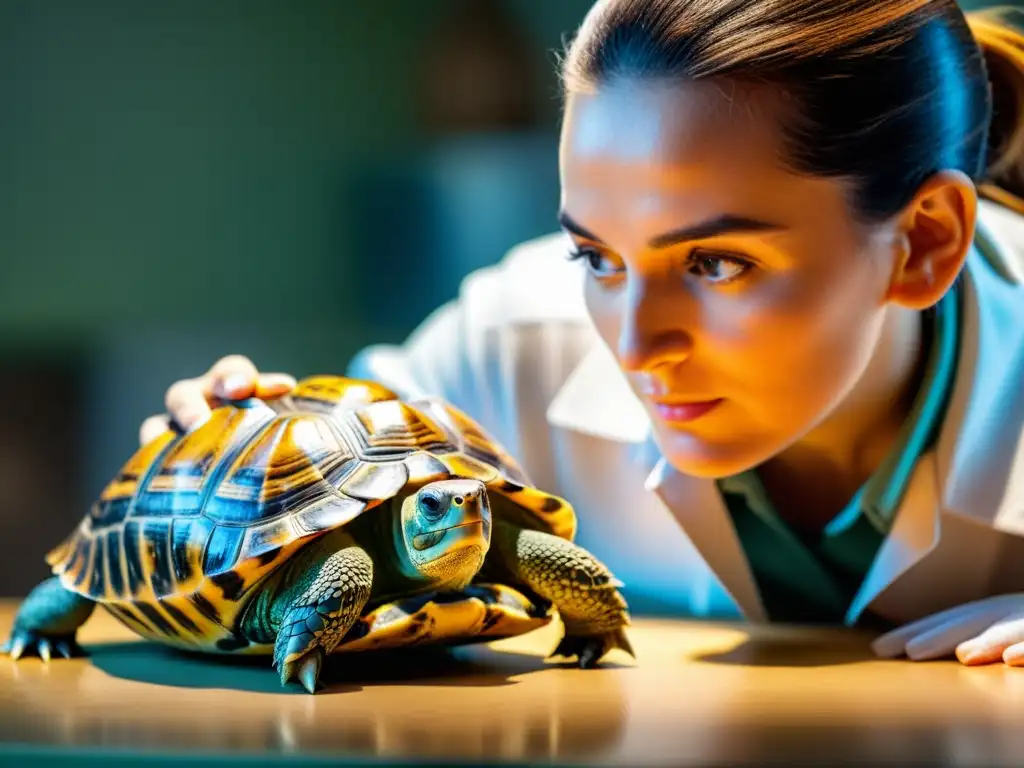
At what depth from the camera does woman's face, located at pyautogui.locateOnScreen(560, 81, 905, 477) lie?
0.78 meters

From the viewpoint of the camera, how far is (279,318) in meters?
1.77

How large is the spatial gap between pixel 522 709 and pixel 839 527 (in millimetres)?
452

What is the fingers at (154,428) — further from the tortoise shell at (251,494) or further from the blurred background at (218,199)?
the blurred background at (218,199)

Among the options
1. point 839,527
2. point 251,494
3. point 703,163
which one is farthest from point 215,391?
point 839,527

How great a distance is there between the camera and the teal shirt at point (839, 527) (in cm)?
97

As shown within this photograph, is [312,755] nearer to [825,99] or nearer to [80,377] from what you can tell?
[825,99]

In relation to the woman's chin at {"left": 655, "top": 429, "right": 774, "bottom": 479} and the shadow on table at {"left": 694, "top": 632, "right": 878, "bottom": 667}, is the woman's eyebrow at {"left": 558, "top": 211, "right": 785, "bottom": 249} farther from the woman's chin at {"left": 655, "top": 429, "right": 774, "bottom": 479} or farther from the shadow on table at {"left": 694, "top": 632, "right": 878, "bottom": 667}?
the shadow on table at {"left": 694, "top": 632, "right": 878, "bottom": 667}

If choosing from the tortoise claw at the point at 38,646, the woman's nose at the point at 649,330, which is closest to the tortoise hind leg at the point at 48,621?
the tortoise claw at the point at 38,646

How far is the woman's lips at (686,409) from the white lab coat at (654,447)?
17 centimetres

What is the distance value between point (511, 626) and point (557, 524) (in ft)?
0.27

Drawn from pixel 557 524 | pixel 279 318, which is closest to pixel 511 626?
pixel 557 524

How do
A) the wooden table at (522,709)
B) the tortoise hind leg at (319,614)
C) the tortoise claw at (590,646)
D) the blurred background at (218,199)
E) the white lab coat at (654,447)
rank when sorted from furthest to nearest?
the blurred background at (218,199) → the white lab coat at (654,447) → the tortoise claw at (590,646) → the tortoise hind leg at (319,614) → the wooden table at (522,709)

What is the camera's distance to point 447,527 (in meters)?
0.70

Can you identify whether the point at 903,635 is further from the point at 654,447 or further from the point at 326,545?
the point at 326,545
